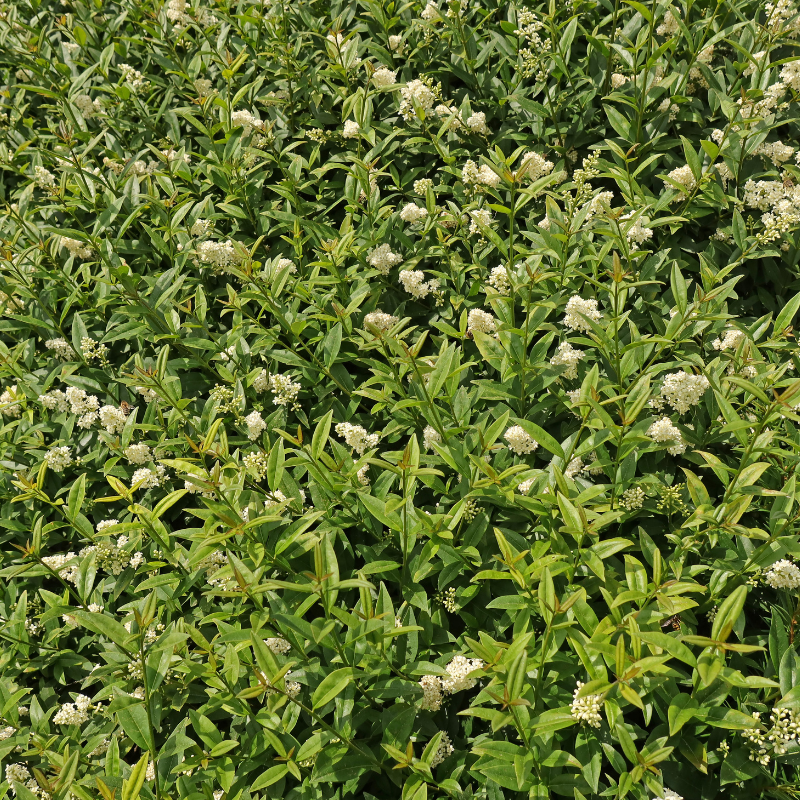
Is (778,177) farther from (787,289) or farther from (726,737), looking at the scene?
(726,737)

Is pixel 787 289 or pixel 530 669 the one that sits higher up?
pixel 787 289

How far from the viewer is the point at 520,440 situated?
99.5 inches

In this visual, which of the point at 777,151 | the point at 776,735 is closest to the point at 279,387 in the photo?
the point at 776,735

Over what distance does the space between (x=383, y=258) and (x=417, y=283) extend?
222 millimetres

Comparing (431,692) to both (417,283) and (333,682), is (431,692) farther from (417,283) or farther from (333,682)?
(417,283)

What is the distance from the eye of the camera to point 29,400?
3338mm

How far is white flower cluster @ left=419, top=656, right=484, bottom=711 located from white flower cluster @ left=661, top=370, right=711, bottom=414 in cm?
114

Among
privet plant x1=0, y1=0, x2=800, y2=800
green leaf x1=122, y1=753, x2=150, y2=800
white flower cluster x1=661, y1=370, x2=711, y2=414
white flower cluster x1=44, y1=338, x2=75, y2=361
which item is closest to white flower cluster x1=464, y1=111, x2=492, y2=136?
privet plant x1=0, y1=0, x2=800, y2=800

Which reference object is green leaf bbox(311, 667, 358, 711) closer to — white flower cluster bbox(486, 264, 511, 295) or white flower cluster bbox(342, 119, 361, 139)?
white flower cluster bbox(486, 264, 511, 295)

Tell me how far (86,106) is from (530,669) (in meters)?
4.20

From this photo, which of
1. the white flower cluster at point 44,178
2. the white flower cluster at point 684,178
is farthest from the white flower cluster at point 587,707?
the white flower cluster at point 44,178

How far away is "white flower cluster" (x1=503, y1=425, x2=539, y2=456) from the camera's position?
99.3 inches

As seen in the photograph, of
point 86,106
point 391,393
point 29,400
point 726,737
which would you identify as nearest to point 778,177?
point 391,393

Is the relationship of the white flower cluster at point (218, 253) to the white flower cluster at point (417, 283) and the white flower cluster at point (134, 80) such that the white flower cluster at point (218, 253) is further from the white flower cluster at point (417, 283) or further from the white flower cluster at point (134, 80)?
the white flower cluster at point (134, 80)
